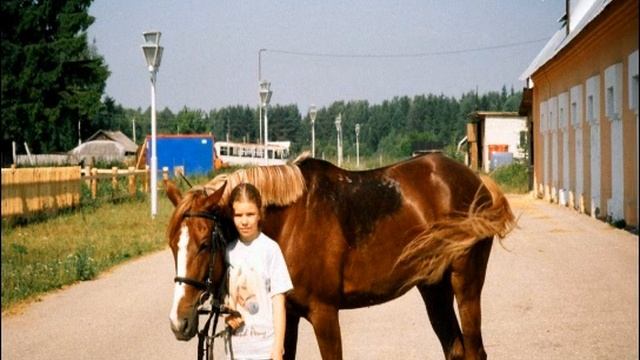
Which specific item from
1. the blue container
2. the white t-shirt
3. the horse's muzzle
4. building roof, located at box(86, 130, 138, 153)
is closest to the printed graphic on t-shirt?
the white t-shirt

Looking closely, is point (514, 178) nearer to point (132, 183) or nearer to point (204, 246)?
point (132, 183)

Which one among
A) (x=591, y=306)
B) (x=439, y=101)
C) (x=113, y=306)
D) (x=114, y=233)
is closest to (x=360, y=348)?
(x=591, y=306)

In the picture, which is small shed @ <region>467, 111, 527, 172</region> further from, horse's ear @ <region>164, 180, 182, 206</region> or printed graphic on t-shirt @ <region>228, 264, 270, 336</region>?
printed graphic on t-shirt @ <region>228, 264, 270, 336</region>

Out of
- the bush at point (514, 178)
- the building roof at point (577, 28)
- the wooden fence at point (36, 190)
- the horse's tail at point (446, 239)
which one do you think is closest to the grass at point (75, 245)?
the wooden fence at point (36, 190)

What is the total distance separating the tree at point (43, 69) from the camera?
3.20 meters

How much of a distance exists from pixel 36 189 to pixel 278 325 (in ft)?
5.31

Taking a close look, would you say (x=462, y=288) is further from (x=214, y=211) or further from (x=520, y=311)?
(x=520, y=311)

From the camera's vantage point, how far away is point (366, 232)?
493 centimetres

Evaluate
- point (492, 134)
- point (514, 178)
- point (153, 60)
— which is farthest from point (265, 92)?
point (492, 134)

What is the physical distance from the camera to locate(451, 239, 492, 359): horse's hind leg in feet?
17.1

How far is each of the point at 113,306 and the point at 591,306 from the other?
17.2ft

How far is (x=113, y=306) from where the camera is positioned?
913 cm

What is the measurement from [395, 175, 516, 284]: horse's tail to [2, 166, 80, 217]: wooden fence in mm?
2183

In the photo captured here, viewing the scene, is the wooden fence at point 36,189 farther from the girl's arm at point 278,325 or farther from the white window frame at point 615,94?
the white window frame at point 615,94
